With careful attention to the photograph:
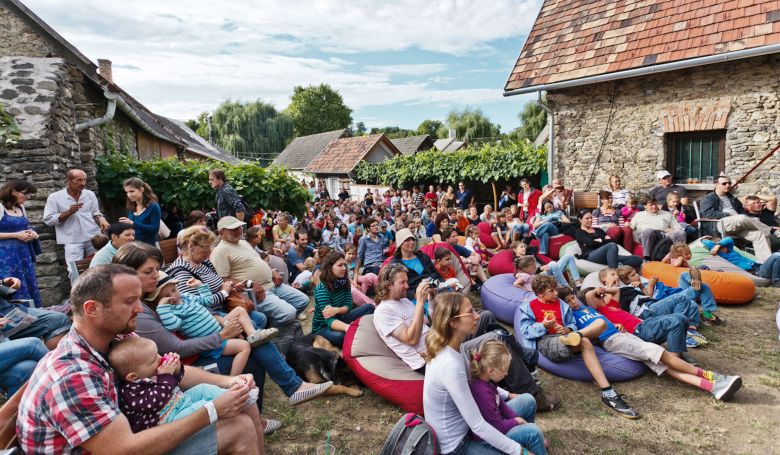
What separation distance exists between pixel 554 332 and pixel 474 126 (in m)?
46.2

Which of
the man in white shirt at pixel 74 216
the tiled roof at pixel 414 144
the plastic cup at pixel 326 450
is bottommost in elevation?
the plastic cup at pixel 326 450

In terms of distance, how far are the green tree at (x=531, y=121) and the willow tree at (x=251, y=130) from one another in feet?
75.1

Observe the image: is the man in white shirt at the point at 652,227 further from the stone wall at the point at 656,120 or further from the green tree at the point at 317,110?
the green tree at the point at 317,110

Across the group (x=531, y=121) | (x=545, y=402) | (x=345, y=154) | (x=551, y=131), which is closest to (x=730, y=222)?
(x=551, y=131)

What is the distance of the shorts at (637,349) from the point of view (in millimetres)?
4133

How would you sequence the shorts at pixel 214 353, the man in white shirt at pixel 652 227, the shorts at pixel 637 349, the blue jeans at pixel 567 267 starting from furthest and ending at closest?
the man in white shirt at pixel 652 227 < the blue jeans at pixel 567 267 < the shorts at pixel 637 349 < the shorts at pixel 214 353

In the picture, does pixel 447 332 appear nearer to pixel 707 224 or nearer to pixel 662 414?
pixel 662 414

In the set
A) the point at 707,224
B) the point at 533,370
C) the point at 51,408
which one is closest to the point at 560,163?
the point at 707,224

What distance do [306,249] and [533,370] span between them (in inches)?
192

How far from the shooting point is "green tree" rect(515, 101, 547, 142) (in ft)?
138

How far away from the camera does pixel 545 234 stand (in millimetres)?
8219

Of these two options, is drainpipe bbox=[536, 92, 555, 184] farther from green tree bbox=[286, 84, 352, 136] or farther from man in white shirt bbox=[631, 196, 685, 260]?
green tree bbox=[286, 84, 352, 136]

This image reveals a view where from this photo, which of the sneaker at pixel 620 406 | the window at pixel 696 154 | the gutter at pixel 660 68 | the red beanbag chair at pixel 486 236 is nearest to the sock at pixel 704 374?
the sneaker at pixel 620 406

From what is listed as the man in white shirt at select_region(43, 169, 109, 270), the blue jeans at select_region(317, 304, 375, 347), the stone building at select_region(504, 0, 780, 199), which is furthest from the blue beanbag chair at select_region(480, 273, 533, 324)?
the stone building at select_region(504, 0, 780, 199)
